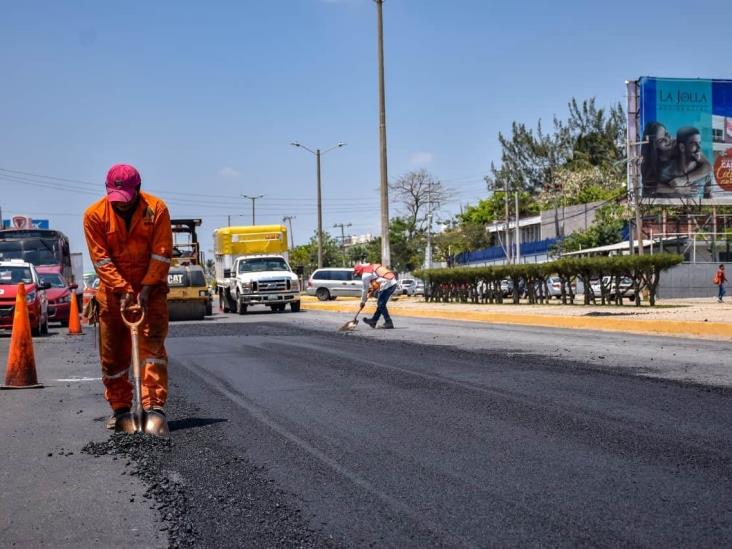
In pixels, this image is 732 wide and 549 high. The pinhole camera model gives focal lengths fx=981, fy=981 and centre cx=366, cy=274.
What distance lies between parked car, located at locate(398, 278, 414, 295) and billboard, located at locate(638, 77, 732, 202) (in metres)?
23.3

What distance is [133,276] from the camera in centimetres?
723

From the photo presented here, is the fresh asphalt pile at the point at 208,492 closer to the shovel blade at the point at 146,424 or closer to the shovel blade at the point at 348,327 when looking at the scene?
the shovel blade at the point at 146,424

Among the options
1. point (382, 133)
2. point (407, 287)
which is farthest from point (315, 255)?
point (382, 133)

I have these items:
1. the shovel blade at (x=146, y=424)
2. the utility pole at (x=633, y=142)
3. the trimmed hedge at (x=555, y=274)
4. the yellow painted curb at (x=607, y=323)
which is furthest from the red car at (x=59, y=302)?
the utility pole at (x=633, y=142)

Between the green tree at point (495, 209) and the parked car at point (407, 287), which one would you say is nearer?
the parked car at point (407, 287)

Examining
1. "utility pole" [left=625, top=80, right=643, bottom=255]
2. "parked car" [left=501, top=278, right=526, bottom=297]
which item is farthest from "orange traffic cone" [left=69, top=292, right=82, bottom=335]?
"utility pole" [left=625, top=80, right=643, bottom=255]

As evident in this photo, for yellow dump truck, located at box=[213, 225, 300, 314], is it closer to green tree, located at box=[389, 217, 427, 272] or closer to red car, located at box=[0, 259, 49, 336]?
red car, located at box=[0, 259, 49, 336]

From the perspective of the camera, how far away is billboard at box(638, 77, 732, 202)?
45500 millimetres

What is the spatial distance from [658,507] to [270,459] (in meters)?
2.42

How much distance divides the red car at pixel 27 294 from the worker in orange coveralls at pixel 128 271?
13471mm

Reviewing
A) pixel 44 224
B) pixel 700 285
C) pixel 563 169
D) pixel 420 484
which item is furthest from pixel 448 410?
pixel 44 224

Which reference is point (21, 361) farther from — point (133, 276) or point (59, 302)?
point (59, 302)

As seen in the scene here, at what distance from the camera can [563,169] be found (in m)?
89.1

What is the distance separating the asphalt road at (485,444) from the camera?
454 centimetres
